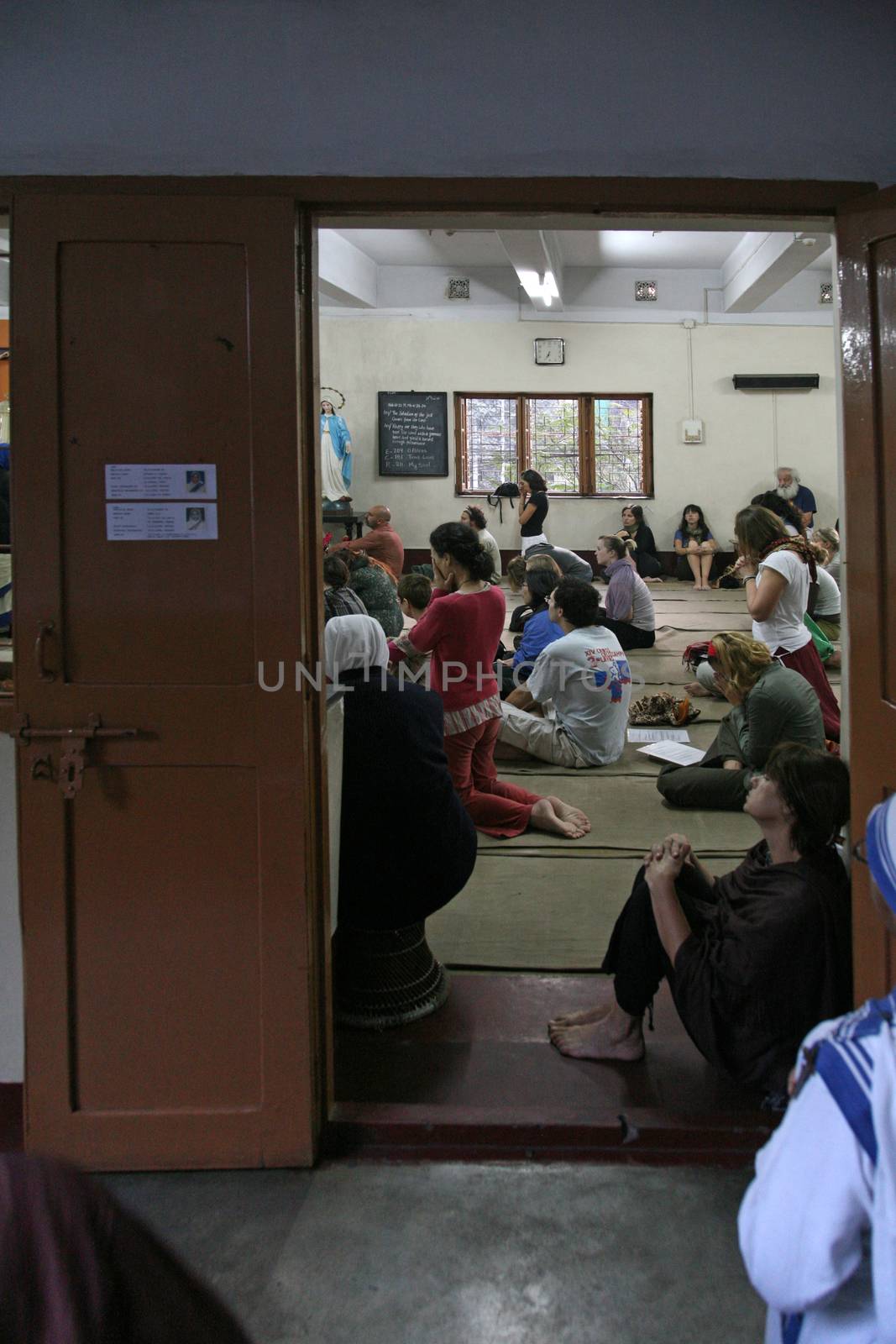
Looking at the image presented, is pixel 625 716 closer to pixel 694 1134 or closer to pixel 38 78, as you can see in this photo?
pixel 694 1134

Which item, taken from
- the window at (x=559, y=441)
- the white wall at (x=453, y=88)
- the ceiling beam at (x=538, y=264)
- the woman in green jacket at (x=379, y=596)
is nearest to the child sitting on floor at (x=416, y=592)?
the woman in green jacket at (x=379, y=596)

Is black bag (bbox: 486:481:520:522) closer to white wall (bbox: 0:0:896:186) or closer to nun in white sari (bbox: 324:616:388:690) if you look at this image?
nun in white sari (bbox: 324:616:388:690)

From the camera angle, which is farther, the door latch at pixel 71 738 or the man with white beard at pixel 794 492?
the man with white beard at pixel 794 492

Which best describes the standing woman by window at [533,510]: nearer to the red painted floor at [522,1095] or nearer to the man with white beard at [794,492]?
the man with white beard at [794,492]

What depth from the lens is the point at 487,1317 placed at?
1845mm

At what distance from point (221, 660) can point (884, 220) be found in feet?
5.36

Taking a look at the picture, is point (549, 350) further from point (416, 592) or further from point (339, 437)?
point (416, 592)

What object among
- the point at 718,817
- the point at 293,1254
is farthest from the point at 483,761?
the point at 293,1254

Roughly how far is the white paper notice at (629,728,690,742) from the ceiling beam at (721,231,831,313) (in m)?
5.02

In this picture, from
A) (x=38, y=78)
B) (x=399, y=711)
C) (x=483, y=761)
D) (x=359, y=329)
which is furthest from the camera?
(x=359, y=329)

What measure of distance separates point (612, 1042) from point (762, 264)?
9946mm

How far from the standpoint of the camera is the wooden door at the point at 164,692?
2.17 m

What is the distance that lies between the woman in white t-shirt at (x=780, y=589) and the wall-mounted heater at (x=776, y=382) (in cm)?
887

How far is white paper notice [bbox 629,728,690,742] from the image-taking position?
5.93 metres
